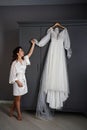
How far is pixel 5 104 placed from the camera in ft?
12.9

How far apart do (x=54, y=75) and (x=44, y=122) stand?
832 millimetres

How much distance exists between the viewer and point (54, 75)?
9.90 ft

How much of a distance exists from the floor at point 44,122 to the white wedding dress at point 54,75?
0.70ft

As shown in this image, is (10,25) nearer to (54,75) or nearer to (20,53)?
(20,53)

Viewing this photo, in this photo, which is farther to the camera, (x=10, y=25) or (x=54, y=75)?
(x=10, y=25)

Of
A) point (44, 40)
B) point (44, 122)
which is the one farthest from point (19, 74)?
point (44, 122)

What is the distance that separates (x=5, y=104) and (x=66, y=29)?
221cm

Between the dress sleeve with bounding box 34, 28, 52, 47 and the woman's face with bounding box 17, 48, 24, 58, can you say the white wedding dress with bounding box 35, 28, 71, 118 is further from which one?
the woman's face with bounding box 17, 48, 24, 58

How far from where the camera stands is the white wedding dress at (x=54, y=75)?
3.01 metres

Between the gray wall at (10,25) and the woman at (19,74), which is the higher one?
the gray wall at (10,25)

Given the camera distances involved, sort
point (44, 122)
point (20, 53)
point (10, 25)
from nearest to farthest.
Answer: point (44, 122) → point (20, 53) → point (10, 25)

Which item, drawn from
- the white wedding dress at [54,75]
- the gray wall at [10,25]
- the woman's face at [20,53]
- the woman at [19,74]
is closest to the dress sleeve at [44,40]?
the white wedding dress at [54,75]

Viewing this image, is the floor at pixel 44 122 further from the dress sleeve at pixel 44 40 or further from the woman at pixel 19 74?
the dress sleeve at pixel 44 40

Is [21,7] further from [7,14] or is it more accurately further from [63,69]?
[63,69]
